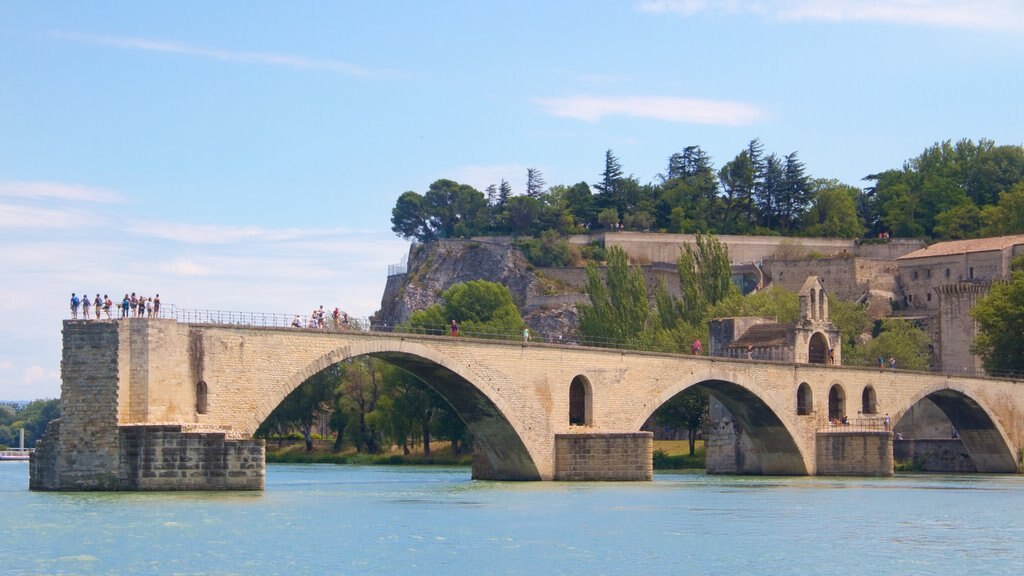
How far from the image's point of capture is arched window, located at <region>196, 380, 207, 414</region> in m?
41.4

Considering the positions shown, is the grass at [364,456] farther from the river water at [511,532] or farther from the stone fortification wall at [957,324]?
the river water at [511,532]

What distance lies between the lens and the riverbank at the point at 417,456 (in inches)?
2990

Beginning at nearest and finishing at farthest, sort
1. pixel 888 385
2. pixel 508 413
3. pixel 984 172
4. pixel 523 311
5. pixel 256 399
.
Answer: pixel 256 399 → pixel 508 413 → pixel 888 385 → pixel 523 311 → pixel 984 172

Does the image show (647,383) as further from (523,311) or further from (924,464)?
(523,311)

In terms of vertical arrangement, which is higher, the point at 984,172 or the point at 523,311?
the point at 984,172

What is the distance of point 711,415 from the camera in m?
67.9

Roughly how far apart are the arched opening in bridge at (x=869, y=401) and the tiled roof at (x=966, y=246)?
34943 millimetres

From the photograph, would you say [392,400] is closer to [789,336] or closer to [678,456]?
[678,456]

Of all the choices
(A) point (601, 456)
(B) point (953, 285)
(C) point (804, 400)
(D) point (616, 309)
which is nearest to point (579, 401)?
(A) point (601, 456)

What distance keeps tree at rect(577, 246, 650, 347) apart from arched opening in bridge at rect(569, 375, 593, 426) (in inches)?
1250

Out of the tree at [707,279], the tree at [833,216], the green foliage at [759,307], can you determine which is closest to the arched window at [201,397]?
the green foliage at [759,307]

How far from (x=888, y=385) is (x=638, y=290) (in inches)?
952

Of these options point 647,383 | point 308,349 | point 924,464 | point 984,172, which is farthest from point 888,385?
point 984,172

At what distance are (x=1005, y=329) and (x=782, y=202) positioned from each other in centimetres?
Answer: 4753
